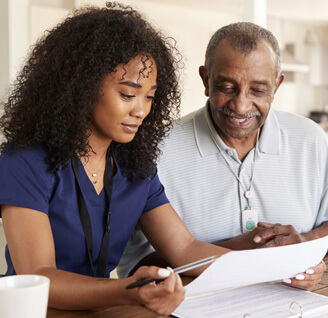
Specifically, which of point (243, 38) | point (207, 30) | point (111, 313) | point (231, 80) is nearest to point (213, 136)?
point (231, 80)

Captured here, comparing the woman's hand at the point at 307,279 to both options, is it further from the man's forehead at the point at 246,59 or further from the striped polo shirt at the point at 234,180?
the man's forehead at the point at 246,59

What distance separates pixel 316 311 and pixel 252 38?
3.16ft

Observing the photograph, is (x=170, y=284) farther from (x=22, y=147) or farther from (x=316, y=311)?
(x=22, y=147)

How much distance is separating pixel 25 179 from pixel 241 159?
2.92 feet

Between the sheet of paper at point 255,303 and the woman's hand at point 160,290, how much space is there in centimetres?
15

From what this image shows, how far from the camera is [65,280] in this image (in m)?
1.21

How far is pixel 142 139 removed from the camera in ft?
5.38

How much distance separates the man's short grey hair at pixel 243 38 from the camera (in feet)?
6.18

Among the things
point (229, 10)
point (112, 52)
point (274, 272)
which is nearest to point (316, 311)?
point (274, 272)

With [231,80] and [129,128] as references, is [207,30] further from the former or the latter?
[129,128]

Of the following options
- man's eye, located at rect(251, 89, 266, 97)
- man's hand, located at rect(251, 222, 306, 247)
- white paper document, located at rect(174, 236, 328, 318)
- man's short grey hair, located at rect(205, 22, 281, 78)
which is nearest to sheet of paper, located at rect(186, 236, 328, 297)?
white paper document, located at rect(174, 236, 328, 318)

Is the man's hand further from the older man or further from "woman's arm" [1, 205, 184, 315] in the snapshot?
"woman's arm" [1, 205, 184, 315]

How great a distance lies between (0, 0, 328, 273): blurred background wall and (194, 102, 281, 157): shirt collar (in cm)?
25

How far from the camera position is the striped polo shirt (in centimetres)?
194
